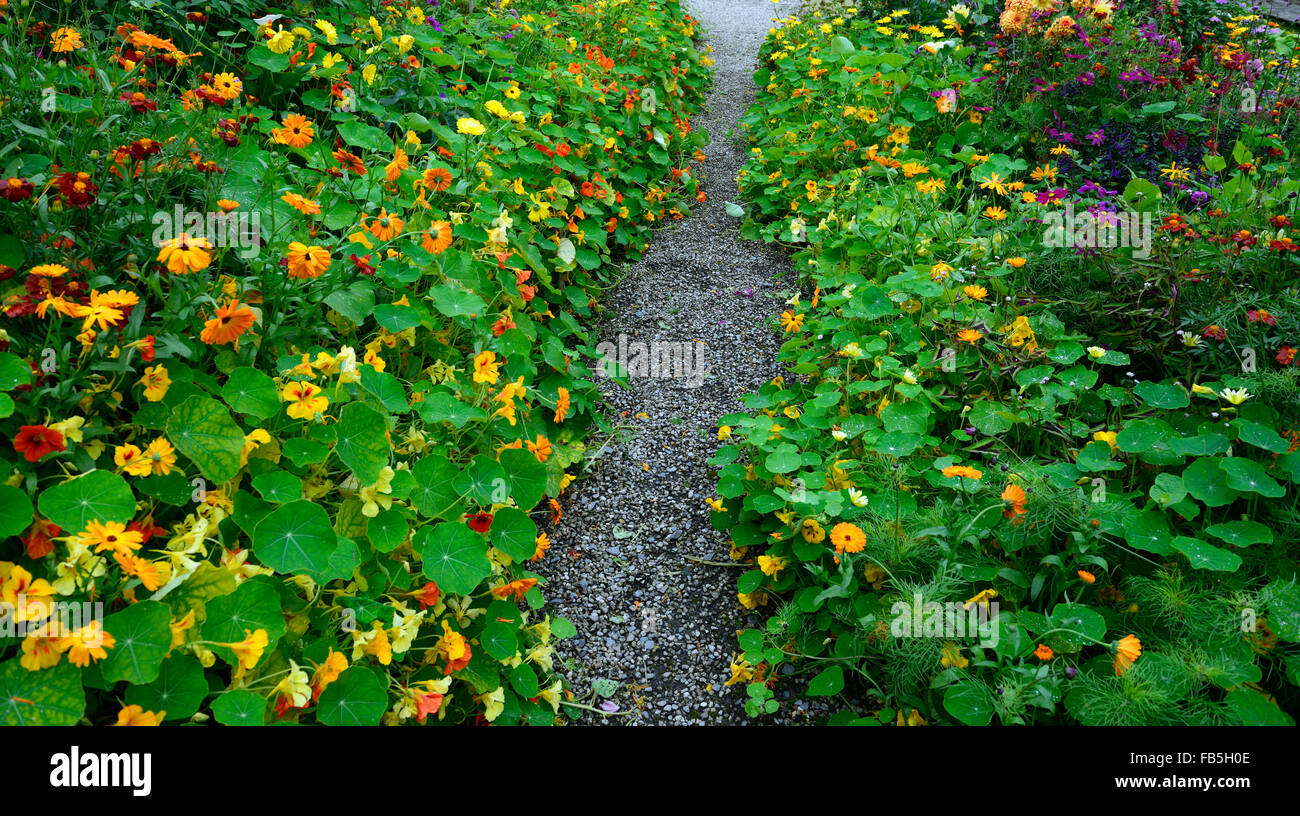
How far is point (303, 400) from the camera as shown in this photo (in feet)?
5.63

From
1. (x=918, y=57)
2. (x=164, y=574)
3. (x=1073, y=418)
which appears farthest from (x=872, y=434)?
(x=918, y=57)

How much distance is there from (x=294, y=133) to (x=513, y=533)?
4.76ft

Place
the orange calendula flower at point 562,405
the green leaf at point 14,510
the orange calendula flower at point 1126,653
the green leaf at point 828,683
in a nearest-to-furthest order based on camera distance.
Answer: the green leaf at point 14,510
the orange calendula flower at point 1126,653
the green leaf at point 828,683
the orange calendula flower at point 562,405

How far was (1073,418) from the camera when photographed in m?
2.40

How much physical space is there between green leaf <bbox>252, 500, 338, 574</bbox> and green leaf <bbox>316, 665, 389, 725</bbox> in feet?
0.76

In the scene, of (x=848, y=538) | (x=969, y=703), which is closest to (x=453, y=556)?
(x=848, y=538)

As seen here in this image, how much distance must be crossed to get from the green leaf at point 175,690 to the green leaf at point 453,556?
1.65 feet

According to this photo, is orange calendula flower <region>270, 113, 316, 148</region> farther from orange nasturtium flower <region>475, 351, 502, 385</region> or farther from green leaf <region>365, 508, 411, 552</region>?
green leaf <region>365, 508, 411, 552</region>

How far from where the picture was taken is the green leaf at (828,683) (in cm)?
193

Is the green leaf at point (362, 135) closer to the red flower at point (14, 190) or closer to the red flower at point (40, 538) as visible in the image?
the red flower at point (14, 190)

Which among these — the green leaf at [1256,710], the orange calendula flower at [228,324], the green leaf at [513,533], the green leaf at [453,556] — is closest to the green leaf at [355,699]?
the green leaf at [453,556]

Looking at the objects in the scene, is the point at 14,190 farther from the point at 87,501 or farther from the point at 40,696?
the point at 40,696

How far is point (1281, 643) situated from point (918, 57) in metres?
4.17
